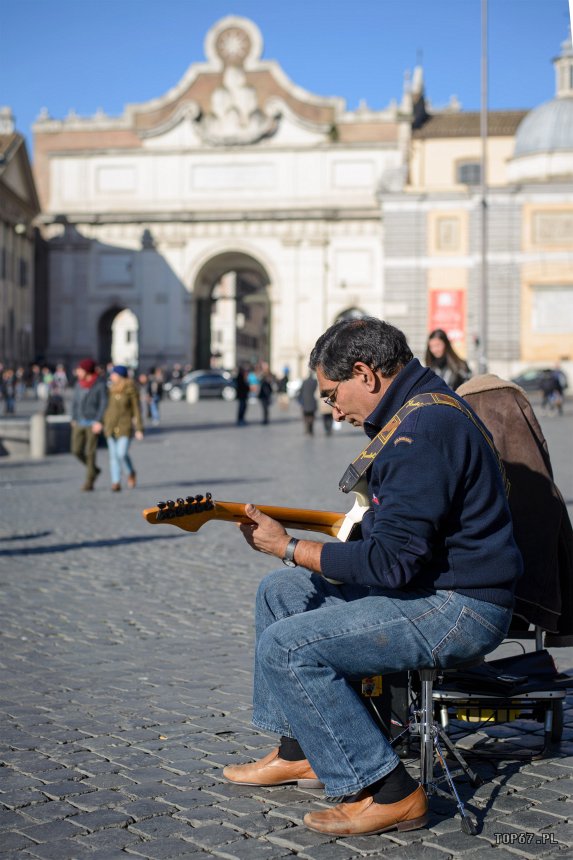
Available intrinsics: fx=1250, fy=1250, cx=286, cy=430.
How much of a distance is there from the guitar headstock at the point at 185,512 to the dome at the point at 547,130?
49404mm

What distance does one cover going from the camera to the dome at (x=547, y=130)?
50812 millimetres

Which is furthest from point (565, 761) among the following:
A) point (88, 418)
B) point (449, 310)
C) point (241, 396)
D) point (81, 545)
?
point (449, 310)

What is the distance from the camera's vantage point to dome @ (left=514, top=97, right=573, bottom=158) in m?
50.8

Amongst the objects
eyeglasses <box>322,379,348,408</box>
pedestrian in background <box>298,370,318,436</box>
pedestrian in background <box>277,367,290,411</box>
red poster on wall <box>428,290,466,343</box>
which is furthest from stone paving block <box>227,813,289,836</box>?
red poster on wall <box>428,290,466,343</box>

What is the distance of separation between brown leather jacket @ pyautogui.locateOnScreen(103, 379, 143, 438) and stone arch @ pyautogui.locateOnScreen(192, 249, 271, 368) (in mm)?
42529

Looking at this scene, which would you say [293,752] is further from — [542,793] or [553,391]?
[553,391]

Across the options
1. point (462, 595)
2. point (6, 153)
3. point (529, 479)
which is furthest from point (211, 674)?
point (6, 153)

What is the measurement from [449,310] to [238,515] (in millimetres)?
45821

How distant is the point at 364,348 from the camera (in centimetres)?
374

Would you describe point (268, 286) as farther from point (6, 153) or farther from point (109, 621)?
point (109, 621)

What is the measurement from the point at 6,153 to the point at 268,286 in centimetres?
1387

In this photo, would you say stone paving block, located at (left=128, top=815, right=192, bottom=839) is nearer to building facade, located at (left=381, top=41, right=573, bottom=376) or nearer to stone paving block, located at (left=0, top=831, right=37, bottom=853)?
stone paving block, located at (left=0, top=831, right=37, bottom=853)

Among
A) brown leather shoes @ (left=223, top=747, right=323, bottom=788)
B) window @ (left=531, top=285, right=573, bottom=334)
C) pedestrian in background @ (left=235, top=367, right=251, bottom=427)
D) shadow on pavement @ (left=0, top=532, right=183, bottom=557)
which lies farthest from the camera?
window @ (left=531, top=285, right=573, bottom=334)

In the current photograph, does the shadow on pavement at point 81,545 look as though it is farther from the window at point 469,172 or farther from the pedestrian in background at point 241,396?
the window at point 469,172
